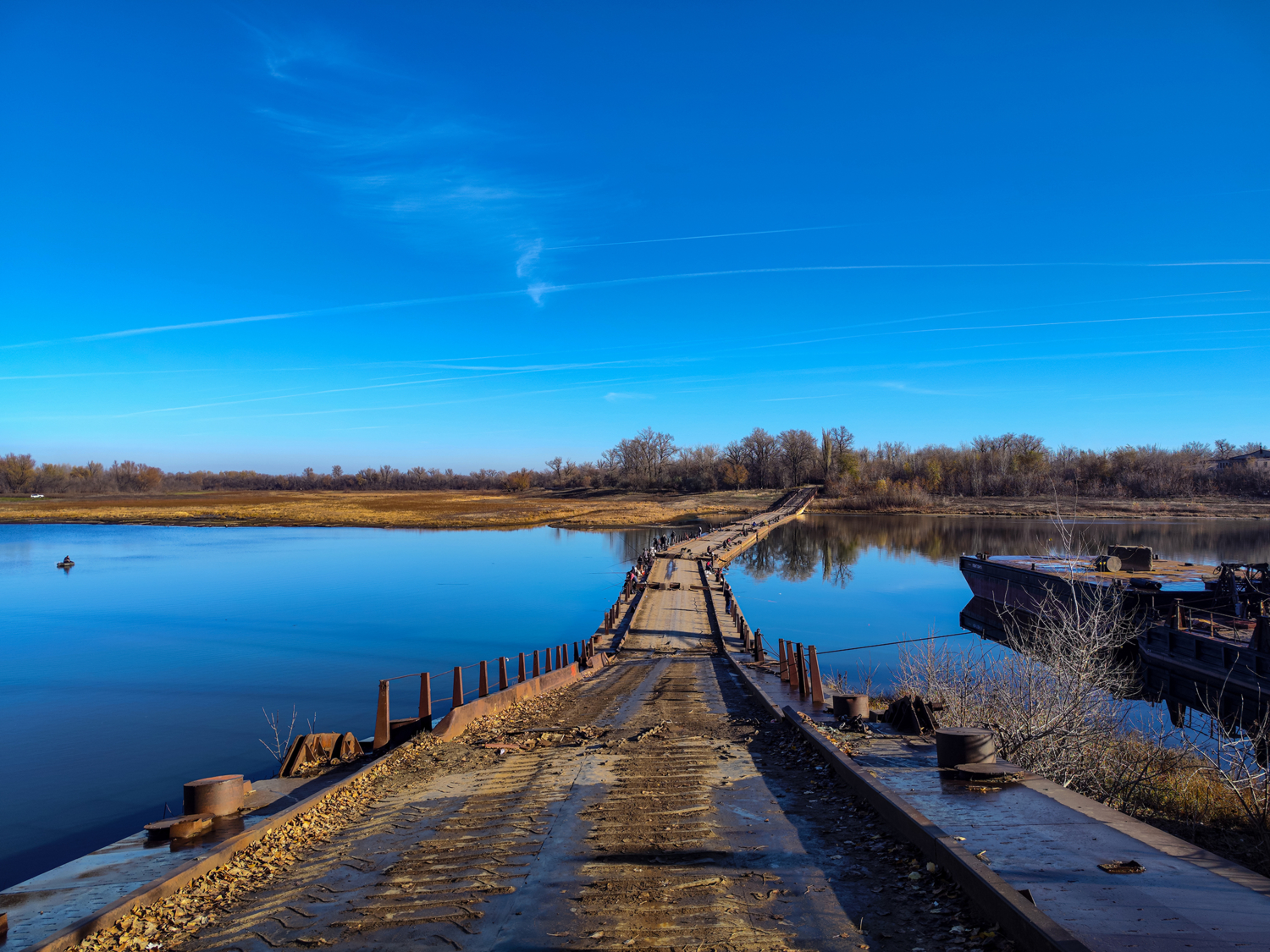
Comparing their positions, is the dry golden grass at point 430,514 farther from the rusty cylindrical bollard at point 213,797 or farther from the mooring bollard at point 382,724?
the rusty cylindrical bollard at point 213,797

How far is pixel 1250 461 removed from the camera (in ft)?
399

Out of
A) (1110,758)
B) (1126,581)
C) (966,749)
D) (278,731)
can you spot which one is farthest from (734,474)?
(966,749)

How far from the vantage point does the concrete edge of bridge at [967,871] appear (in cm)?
364

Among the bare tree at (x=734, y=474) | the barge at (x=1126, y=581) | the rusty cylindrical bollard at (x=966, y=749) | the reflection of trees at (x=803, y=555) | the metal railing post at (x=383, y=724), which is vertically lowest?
the reflection of trees at (x=803, y=555)

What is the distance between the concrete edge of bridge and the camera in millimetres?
3639

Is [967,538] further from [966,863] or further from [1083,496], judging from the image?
[966,863]

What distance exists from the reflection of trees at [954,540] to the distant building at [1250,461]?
3971cm

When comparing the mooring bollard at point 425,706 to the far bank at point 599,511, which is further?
the far bank at point 599,511

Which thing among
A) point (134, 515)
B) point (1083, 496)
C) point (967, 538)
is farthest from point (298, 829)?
point (1083, 496)

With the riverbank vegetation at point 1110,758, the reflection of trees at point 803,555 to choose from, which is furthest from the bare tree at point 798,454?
the riverbank vegetation at point 1110,758

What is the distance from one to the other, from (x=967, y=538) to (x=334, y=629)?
5900 cm

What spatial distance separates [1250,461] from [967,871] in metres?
157

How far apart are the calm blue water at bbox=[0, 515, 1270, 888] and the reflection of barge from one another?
3737 mm

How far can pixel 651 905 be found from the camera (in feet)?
14.9
